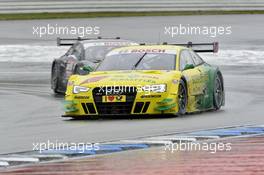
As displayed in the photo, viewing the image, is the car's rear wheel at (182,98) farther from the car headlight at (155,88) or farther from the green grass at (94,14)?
the green grass at (94,14)

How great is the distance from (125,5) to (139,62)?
104 feet

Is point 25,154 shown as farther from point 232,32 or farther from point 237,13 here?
point 237,13

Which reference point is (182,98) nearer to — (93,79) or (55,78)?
(93,79)

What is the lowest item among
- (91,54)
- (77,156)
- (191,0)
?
(77,156)

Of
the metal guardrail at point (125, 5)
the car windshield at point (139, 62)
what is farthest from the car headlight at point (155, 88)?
the metal guardrail at point (125, 5)

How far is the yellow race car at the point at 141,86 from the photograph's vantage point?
1476 cm

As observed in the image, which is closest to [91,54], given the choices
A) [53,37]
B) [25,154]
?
[25,154]

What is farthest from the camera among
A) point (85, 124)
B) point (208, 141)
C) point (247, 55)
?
point (247, 55)

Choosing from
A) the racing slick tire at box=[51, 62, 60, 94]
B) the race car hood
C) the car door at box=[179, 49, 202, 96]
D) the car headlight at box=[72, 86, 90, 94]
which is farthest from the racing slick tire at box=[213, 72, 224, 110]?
the racing slick tire at box=[51, 62, 60, 94]

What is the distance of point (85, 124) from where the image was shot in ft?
47.2

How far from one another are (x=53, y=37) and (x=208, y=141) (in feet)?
90.1

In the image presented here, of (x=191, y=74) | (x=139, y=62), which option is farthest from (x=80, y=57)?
(x=191, y=74)

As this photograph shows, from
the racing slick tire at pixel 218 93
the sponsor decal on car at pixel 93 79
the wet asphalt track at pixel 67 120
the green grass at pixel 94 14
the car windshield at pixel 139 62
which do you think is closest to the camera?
the wet asphalt track at pixel 67 120

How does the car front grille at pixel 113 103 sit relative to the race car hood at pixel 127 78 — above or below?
below
